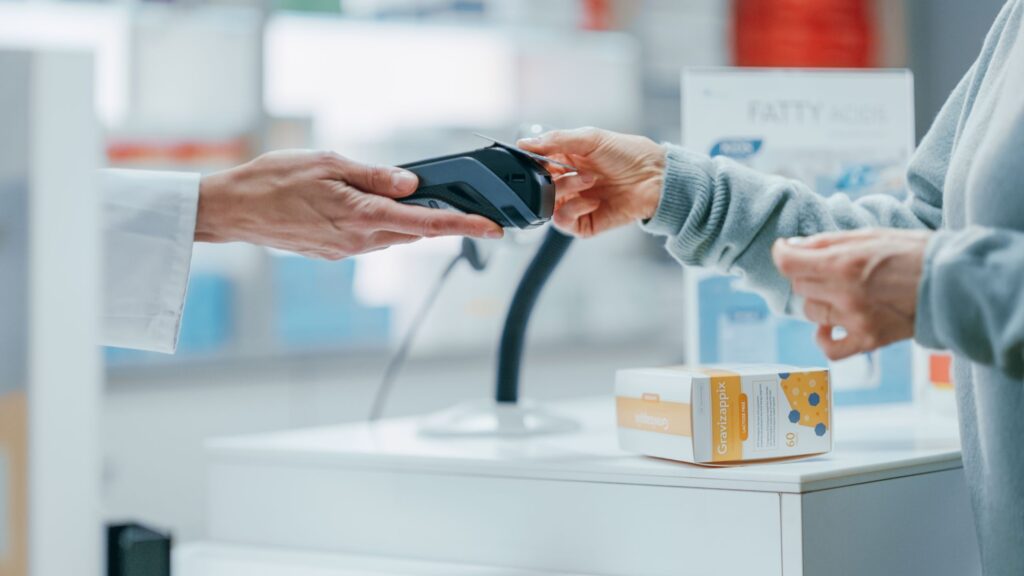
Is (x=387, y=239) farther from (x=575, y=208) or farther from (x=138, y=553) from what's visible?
(x=138, y=553)

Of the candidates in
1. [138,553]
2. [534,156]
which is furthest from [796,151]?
[138,553]

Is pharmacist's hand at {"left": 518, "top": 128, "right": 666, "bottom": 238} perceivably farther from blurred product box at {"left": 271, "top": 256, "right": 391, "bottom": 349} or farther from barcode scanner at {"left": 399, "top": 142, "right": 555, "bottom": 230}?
blurred product box at {"left": 271, "top": 256, "right": 391, "bottom": 349}

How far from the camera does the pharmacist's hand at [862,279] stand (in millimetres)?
825

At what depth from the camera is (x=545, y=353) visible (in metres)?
3.63

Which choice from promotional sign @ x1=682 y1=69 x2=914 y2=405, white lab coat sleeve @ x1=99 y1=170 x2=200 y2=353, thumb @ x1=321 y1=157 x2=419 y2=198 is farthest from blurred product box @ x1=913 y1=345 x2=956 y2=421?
white lab coat sleeve @ x1=99 y1=170 x2=200 y2=353

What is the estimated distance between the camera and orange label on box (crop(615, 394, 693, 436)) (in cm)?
98

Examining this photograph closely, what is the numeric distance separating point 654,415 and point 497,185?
26 centimetres

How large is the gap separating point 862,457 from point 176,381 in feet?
7.56

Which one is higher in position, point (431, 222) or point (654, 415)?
point (431, 222)

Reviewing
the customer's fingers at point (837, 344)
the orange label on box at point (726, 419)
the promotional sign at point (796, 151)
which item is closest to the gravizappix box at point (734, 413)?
the orange label on box at point (726, 419)

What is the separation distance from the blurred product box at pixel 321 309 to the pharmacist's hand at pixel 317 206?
6.92 feet

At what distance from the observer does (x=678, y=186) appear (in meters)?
1.12

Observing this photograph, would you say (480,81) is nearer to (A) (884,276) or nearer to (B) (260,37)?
(B) (260,37)

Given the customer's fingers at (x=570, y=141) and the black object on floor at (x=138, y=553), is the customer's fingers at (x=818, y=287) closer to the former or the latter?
the customer's fingers at (x=570, y=141)
